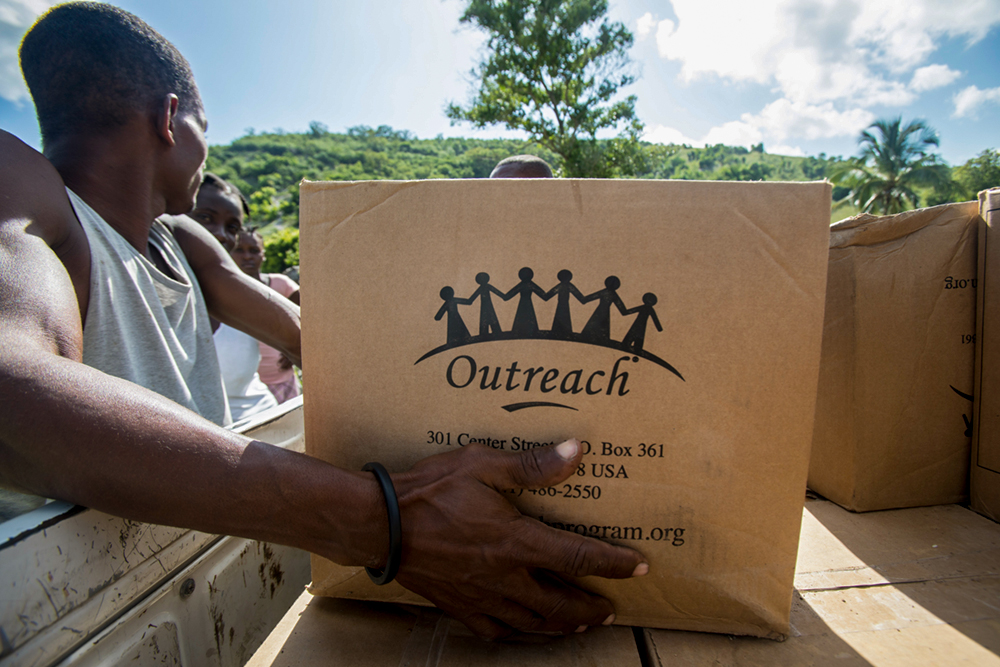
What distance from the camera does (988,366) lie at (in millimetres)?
938

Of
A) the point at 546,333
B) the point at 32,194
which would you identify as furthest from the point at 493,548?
the point at 32,194

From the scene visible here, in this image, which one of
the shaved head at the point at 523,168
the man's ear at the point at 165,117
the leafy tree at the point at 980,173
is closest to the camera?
the man's ear at the point at 165,117

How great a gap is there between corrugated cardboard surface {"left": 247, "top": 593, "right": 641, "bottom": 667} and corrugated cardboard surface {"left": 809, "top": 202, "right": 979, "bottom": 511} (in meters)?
0.69

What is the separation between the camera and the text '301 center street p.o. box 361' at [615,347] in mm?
667

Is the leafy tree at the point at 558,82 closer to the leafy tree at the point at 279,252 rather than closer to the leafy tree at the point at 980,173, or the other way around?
the leafy tree at the point at 279,252

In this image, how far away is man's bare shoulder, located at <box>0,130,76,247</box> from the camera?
705 millimetres

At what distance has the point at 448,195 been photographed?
695mm

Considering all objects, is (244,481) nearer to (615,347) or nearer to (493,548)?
(493,548)

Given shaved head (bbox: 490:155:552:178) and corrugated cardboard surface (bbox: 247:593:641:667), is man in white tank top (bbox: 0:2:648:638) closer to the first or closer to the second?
corrugated cardboard surface (bbox: 247:593:641:667)

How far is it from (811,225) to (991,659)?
652 mm

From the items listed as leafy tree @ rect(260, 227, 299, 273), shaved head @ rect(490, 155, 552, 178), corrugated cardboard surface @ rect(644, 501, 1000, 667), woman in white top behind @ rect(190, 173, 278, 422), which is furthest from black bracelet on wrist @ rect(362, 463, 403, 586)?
leafy tree @ rect(260, 227, 299, 273)

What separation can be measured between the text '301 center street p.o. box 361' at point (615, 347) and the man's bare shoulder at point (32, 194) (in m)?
0.43

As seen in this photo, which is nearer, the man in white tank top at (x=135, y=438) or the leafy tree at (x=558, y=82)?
the man in white tank top at (x=135, y=438)

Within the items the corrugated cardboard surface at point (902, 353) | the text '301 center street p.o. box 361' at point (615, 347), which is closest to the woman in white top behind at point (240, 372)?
the text '301 center street p.o. box 361' at point (615, 347)
